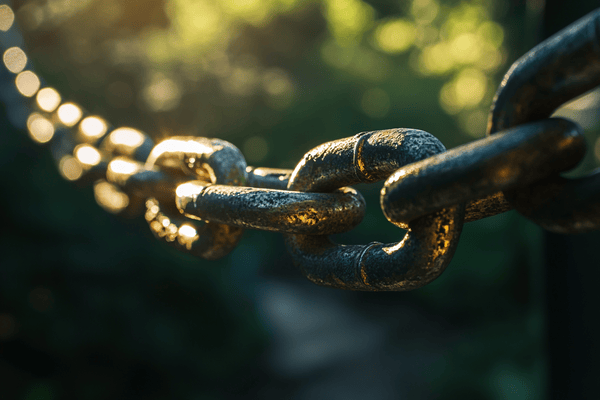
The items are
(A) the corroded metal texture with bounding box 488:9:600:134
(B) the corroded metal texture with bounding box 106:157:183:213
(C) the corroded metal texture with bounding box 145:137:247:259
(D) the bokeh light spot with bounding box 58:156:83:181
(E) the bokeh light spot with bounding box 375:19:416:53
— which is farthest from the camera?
(E) the bokeh light spot with bounding box 375:19:416:53

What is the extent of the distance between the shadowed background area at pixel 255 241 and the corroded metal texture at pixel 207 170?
254 centimetres

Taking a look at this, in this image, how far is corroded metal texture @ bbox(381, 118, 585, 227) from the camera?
12.3 inches

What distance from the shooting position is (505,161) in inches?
12.3

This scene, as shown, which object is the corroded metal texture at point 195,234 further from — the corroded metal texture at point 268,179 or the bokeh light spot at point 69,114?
the bokeh light spot at point 69,114

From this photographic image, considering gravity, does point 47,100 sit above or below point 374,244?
above

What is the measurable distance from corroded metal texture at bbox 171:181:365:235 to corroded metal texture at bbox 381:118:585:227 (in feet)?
0.57

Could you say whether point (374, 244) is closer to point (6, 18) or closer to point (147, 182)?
point (147, 182)

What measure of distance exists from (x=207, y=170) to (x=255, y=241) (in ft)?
9.95

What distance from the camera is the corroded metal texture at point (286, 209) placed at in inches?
19.0

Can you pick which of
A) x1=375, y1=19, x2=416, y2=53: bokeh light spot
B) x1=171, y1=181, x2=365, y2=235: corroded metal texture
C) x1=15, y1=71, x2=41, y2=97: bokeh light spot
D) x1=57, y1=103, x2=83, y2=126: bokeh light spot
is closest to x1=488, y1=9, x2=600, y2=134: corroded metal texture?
x1=171, y1=181, x2=365, y2=235: corroded metal texture

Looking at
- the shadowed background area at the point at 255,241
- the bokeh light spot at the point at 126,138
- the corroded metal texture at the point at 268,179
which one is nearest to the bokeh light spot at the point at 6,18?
the bokeh light spot at the point at 126,138

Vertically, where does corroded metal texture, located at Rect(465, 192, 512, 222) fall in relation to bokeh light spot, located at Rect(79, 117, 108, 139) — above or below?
below

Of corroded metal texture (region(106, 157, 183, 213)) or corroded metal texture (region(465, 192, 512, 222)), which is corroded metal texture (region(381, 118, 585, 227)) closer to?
corroded metal texture (region(465, 192, 512, 222))

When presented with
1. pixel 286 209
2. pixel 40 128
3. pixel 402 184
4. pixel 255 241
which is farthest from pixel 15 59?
pixel 255 241
